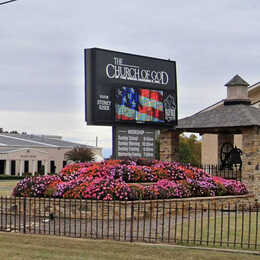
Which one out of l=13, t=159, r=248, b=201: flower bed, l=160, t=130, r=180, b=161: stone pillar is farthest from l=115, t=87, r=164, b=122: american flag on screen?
l=160, t=130, r=180, b=161: stone pillar

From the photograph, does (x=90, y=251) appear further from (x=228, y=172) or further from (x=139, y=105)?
(x=228, y=172)

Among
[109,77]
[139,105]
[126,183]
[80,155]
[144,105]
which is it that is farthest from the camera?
[80,155]

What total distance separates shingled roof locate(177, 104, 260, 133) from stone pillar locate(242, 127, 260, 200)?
0.46 metres

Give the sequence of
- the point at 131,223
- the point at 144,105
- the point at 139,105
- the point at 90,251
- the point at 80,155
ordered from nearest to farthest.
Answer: the point at 90,251 → the point at 131,223 → the point at 139,105 → the point at 144,105 → the point at 80,155

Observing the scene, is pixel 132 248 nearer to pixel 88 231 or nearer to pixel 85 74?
pixel 88 231

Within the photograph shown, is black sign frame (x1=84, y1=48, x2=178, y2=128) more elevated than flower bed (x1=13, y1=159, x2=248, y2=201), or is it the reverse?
black sign frame (x1=84, y1=48, x2=178, y2=128)

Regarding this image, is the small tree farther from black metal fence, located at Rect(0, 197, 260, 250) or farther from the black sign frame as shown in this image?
black metal fence, located at Rect(0, 197, 260, 250)

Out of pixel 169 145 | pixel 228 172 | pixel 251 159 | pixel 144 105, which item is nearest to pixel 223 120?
pixel 251 159

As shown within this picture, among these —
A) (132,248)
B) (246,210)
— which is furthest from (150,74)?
(132,248)

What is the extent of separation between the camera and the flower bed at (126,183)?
706 inches

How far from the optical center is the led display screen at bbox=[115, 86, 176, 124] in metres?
22.3

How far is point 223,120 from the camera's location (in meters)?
25.1

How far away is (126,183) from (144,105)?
4998 mm

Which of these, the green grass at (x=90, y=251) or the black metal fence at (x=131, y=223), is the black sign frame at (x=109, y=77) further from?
Result: the green grass at (x=90, y=251)
